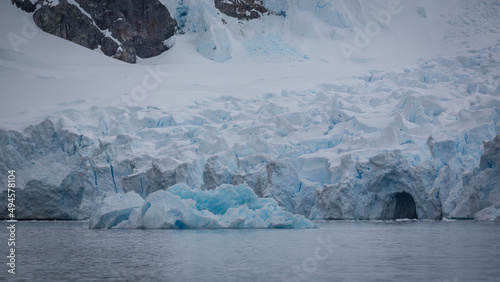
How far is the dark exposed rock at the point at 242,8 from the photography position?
5388 cm

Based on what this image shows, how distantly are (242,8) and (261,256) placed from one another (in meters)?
45.8

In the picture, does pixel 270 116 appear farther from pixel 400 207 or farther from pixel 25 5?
pixel 25 5

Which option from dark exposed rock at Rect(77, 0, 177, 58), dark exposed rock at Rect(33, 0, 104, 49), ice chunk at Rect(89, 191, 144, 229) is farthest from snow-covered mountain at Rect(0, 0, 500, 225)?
ice chunk at Rect(89, 191, 144, 229)

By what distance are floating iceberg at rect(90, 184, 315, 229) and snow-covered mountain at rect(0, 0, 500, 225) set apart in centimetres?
404

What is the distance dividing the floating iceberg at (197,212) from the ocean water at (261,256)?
1471 millimetres

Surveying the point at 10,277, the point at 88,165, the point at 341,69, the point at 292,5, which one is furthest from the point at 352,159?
the point at 292,5

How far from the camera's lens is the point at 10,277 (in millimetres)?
8281

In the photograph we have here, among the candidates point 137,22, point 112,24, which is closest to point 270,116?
point 112,24

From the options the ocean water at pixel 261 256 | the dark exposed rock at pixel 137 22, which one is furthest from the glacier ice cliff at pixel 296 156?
the dark exposed rock at pixel 137 22

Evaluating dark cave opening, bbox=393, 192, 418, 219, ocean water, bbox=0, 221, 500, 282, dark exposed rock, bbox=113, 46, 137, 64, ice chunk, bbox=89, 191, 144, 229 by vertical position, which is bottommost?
dark cave opening, bbox=393, 192, 418, 219

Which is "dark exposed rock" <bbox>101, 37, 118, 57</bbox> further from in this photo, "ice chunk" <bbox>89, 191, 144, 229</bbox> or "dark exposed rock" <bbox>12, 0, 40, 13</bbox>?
"ice chunk" <bbox>89, 191, 144, 229</bbox>

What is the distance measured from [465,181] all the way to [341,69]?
25.1 meters

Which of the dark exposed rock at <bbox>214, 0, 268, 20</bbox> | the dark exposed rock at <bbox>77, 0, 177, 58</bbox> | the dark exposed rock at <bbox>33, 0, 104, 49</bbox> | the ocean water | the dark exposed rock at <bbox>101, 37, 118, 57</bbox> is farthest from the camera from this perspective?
the dark exposed rock at <bbox>214, 0, 268, 20</bbox>

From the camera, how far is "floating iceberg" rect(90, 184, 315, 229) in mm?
17688
